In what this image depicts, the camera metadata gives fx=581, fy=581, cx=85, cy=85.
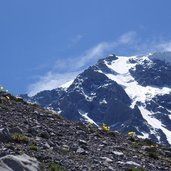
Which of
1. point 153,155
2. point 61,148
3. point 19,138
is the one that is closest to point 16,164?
point 19,138

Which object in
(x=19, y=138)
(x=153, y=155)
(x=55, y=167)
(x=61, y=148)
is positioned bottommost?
(x=55, y=167)

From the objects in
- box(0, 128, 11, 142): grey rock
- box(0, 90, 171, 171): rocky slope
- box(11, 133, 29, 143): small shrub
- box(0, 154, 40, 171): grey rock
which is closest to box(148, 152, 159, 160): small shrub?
box(0, 90, 171, 171): rocky slope

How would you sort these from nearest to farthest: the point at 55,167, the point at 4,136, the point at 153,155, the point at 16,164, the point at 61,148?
the point at 16,164
the point at 55,167
the point at 4,136
the point at 61,148
the point at 153,155

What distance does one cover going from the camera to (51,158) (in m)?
19.9

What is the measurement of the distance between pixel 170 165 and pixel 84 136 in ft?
14.9

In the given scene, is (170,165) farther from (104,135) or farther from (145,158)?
(104,135)

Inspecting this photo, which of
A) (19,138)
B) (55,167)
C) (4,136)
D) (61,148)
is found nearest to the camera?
(55,167)

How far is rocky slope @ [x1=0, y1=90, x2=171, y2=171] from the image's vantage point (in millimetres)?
19000

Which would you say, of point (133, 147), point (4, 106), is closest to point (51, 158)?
point (133, 147)

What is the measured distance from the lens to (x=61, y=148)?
2225 centimetres

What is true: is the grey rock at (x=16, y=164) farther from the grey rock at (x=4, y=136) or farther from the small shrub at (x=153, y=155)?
the small shrub at (x=153, y=155)

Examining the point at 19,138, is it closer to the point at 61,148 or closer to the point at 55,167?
the point at 61,148

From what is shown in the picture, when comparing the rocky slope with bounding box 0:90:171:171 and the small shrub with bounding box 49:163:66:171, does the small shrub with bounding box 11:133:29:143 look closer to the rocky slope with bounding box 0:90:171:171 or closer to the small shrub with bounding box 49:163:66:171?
the rocky slope with bounding box 0:90:171:171

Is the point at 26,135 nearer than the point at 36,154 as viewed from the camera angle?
No
